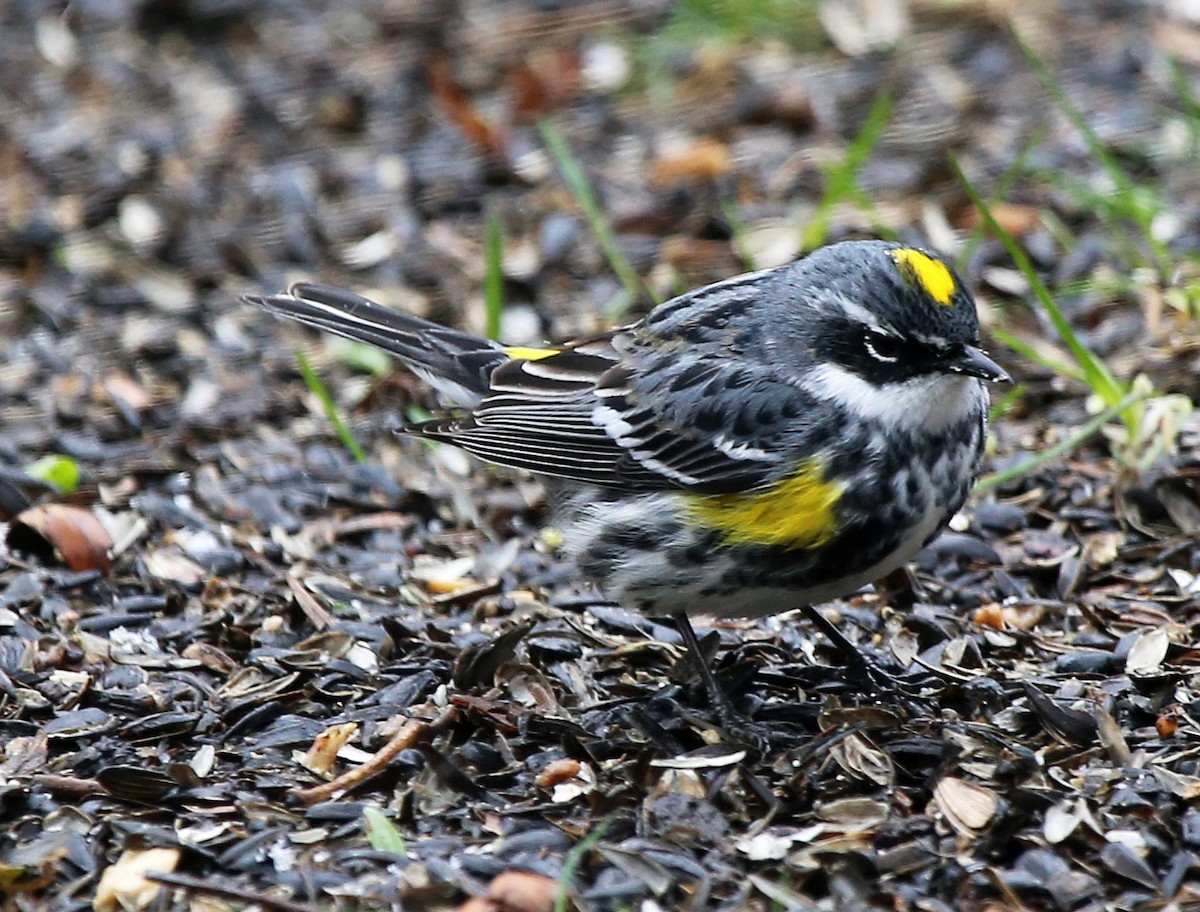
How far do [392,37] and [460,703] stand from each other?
537 cm

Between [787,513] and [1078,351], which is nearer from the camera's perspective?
[787,513]

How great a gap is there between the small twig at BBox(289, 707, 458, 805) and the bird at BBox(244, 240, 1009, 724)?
24.2 inches

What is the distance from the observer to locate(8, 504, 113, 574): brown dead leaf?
5566 millimetres

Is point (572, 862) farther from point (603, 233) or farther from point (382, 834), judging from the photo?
point (603, 233)

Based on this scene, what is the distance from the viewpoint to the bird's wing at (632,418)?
15.5ft

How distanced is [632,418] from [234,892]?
1801mm

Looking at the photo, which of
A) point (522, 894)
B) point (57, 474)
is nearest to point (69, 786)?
point (522, 894)

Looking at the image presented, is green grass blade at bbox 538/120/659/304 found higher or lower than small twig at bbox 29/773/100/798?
higher

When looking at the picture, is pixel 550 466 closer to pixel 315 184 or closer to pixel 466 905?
pixel 466 905

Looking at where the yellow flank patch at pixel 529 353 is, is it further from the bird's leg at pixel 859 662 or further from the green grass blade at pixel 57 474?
the green grass blade at pixel 57 474

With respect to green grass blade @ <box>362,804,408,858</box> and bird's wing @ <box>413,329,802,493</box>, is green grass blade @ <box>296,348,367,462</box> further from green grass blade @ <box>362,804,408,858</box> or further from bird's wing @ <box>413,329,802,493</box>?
green grass blade @ <box>362,804,408,858</box>

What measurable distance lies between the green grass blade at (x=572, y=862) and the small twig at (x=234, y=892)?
546 mm

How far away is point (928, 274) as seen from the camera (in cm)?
452

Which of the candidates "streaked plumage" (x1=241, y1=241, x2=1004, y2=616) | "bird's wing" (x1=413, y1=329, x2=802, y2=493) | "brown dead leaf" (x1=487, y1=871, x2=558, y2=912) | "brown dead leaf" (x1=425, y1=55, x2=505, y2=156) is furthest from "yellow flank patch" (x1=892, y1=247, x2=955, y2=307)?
"brown dead leaf" (x1=425, y1=55, x2=505, y2=156)
